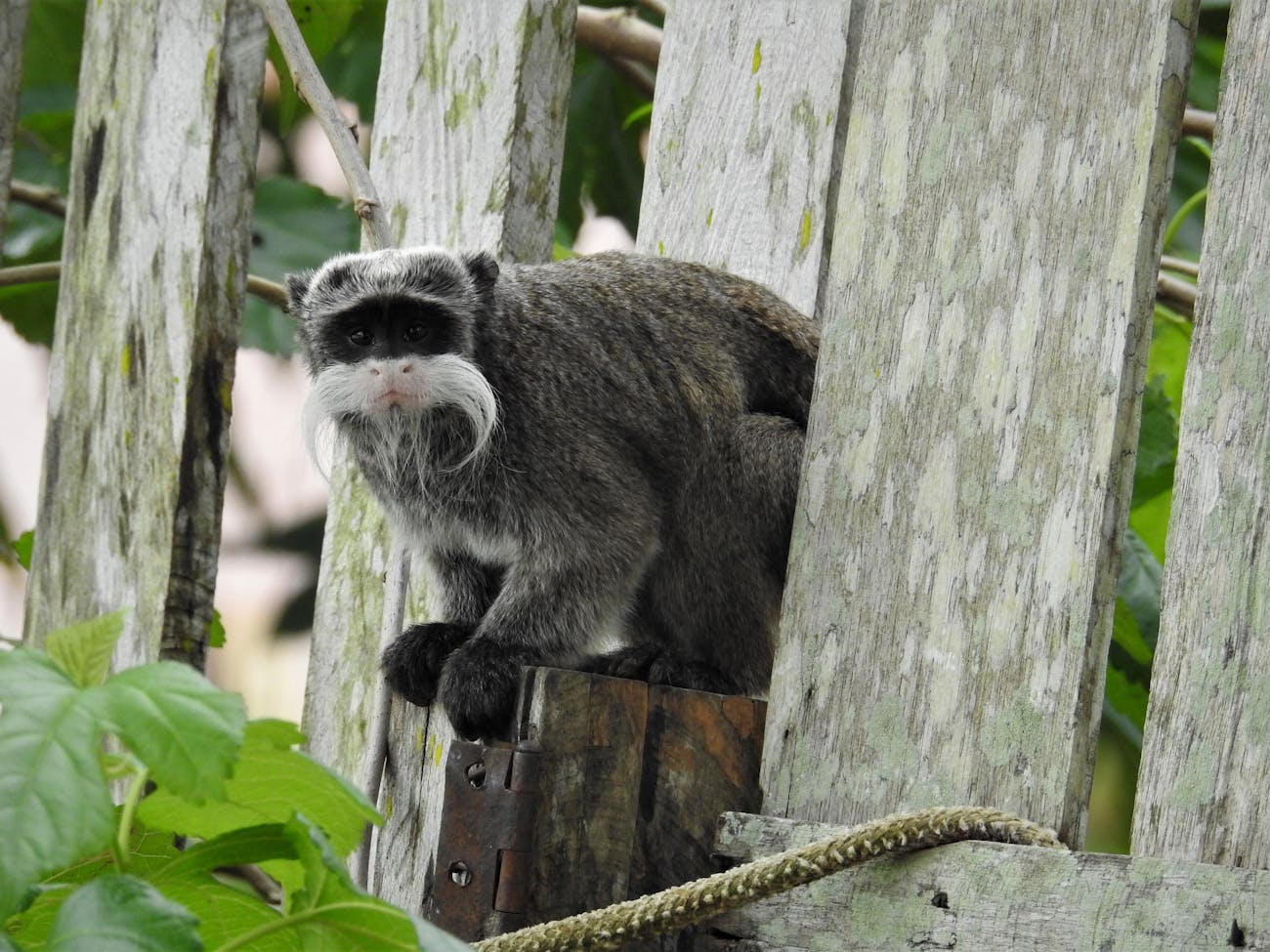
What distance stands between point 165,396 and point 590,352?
892 millimetres

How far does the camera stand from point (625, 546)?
3.47 metres

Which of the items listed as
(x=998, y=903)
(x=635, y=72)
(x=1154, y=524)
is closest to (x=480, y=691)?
(x=998, y=903)

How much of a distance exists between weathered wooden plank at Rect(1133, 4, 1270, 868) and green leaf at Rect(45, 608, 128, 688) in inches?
46.3

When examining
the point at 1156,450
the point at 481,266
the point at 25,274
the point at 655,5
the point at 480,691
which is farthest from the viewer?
the point at 655,5

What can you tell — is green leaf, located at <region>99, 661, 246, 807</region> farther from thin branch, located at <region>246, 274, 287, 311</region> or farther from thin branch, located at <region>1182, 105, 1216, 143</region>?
thin branch, located at <region>1182, 105, 1216, 143</region>

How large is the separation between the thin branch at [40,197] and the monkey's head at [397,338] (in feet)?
3.91

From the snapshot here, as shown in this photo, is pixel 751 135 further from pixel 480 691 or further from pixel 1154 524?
pixel 1154 524

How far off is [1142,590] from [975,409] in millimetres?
1756

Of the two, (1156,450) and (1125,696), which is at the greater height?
(1156,450)

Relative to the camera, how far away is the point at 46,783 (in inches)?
45.5

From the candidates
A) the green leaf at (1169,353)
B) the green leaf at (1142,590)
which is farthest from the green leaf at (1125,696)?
the green leaf at (1169,353)

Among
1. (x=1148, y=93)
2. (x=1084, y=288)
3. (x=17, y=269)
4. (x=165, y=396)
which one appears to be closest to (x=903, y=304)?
(x=1084, y=288)

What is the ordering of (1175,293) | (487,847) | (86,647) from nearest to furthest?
(86,647), (487,847), (1175,293)

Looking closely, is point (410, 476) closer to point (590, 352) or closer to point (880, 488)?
point (590, 352)
